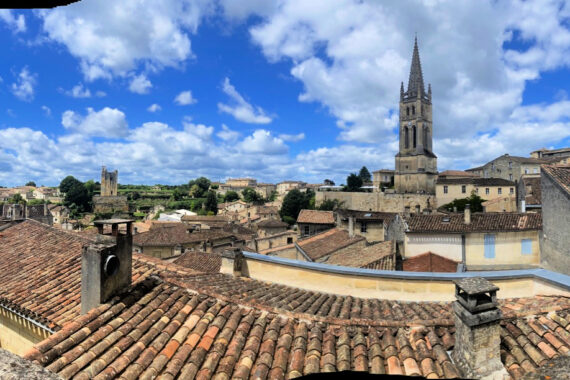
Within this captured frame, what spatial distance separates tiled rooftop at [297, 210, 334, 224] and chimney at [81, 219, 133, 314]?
3562 centimetres

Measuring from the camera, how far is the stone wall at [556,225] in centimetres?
1352

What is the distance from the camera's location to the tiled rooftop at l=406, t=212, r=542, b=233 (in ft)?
71.1

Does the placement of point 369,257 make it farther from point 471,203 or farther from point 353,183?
point 353,183

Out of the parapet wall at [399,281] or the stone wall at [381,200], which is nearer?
the parapet wall at [399,281]

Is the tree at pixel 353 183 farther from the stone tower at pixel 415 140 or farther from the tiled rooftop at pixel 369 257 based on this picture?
the tiled rooftop at pixel 369 257

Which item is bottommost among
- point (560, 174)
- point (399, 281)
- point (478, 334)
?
point (399, 281)

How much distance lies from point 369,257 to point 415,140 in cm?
6311

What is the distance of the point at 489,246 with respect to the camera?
21609 mm

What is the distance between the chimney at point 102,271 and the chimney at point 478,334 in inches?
195

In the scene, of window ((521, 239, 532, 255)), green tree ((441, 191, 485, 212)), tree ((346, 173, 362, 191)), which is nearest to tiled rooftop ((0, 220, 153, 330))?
window ((521, 239, 532, 255))

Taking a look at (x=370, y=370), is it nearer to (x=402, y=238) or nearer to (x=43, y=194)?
(x=402, y=238)

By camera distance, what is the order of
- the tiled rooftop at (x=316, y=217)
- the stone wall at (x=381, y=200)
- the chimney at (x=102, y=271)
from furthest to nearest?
the stone wall at (x=381, y=200) → the tiled rooftop at (x=316, y=217) → the chimney at (x=102, y=271)

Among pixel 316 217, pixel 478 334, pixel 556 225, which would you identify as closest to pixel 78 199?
pixel 316 217

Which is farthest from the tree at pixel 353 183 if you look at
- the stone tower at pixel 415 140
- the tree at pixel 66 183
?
the tree at pixel 66 183
